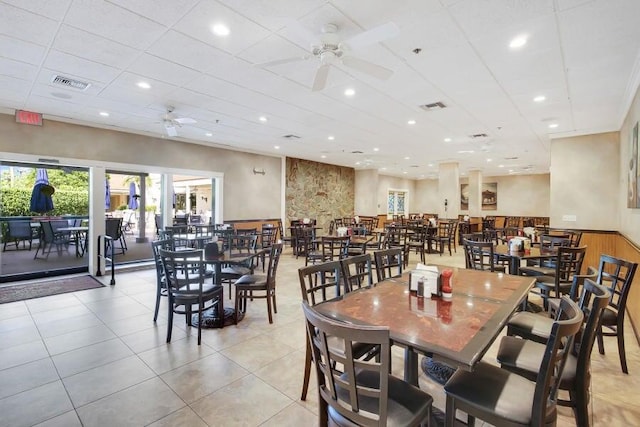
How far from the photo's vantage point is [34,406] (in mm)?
2268

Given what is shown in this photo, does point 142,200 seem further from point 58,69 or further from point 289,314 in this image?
point 289,314

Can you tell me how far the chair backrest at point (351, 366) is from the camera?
1.21 metres

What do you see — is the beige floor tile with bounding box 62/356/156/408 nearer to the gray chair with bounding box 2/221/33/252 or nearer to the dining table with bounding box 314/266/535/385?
the dining table with bounding box 314/266/535/385

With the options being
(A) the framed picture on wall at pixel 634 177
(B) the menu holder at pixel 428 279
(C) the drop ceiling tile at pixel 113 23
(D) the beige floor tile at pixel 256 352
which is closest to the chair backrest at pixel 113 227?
(C) the drop ceiling tile at pixel 113 23

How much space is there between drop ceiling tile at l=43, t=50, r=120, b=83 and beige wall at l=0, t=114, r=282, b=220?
261cm

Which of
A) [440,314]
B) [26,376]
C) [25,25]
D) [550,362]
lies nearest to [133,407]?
[26,376]

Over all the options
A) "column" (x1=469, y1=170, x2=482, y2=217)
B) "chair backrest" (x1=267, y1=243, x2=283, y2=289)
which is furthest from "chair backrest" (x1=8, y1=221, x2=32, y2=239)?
"column" (x1=469, y1=170, x2=482, y2=217)

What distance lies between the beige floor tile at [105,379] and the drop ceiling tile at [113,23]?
3.09m

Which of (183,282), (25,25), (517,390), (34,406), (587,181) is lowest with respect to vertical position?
(34,406)

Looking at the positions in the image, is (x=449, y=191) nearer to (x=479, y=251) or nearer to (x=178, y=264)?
(x=479, y=251)

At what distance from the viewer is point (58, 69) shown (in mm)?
3799

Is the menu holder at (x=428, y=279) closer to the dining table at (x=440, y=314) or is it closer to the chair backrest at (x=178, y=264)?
the dining table at (x=440, y=314)

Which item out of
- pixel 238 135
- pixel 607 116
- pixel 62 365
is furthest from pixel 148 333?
pixel 607 116

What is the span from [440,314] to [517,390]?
0.50 meters
